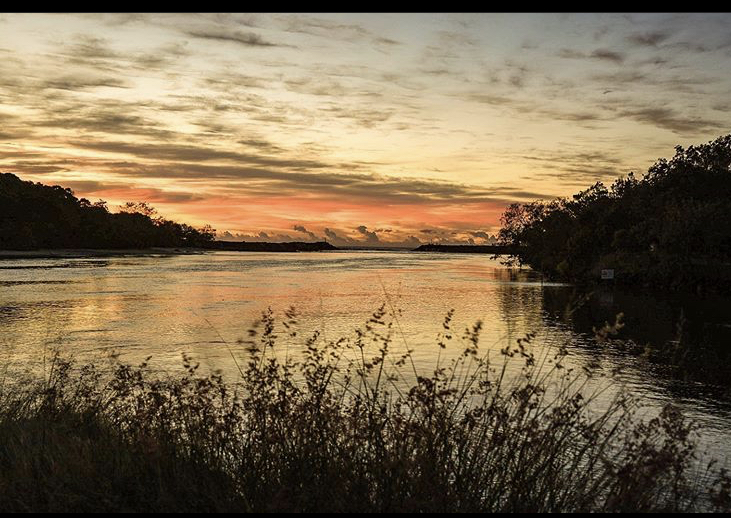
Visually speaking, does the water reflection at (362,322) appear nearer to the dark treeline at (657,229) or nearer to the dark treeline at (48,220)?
the dark treeline at (657,229)

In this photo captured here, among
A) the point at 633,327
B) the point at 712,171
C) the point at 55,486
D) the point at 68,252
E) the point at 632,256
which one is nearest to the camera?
the point at 55,486

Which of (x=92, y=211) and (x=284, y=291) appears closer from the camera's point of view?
(x=284, y=291)

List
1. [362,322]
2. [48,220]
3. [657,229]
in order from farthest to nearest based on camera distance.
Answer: [48,220] < [657,229] < [362,322]

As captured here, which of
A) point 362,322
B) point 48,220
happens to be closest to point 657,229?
point 362,322

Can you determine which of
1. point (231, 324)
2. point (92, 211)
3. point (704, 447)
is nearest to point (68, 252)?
point (92, 211)

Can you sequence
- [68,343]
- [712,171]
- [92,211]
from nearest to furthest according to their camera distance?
1. [68,343]
2. [712,171]
3. [92,211]

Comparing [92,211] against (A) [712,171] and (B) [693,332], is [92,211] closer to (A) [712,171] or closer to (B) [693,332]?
(A) [712,171]

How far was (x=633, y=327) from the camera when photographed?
31.1 metres

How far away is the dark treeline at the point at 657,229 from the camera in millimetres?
55125

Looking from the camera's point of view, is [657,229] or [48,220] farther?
[48,220]

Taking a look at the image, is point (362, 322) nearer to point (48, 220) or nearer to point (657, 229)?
point (657, 229)

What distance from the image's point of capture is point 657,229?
191 ft

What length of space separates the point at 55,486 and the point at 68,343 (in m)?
18.3

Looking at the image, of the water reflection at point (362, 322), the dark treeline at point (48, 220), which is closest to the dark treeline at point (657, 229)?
the water reflection at point (362, 322)
